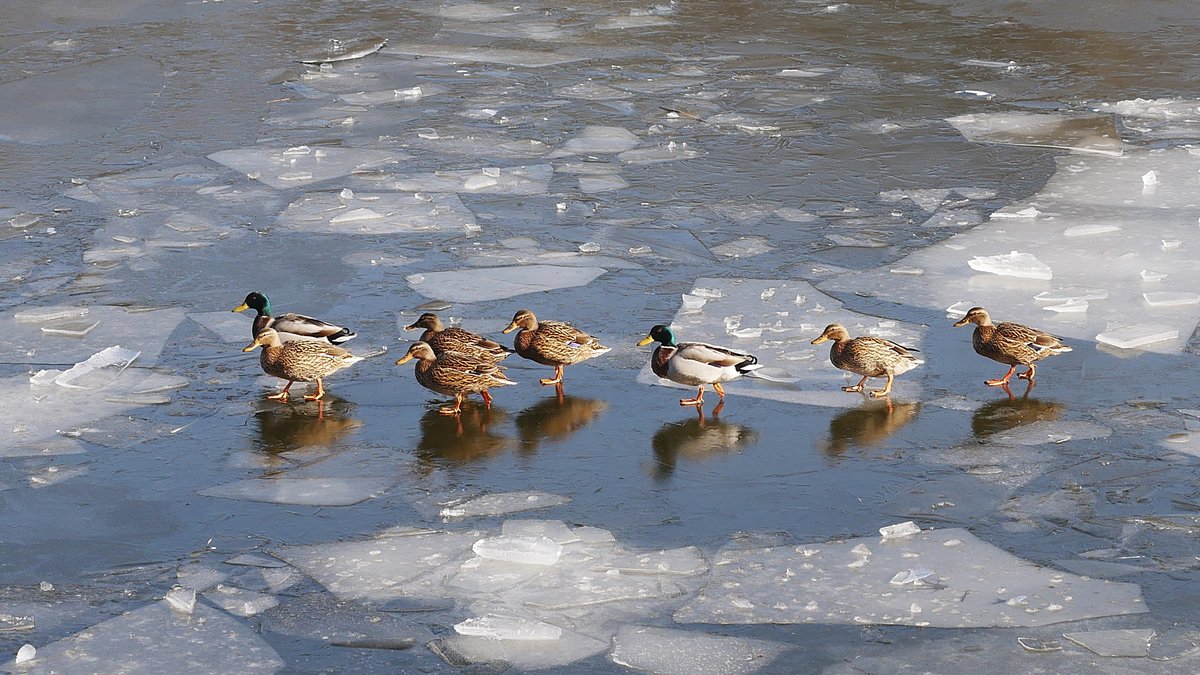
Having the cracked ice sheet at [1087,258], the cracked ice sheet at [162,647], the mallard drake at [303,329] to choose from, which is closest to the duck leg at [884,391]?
the cracked ice sheet at [1087,258]

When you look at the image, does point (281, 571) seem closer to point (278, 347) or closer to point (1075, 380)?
point (278, 347)

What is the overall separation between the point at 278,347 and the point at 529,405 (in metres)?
1.11

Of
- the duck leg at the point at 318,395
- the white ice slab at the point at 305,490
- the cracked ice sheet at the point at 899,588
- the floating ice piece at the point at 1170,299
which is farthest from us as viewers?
the floating ice piece at the point at 1170,299

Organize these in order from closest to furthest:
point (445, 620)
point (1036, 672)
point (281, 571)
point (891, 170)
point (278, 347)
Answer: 1. point (1036, 672)
2. point (445, 620)
3. point (281, 571)
4. point (278, 347)
5. point (891, 170)

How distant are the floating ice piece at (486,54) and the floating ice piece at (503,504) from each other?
8.33m

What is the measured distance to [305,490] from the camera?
5.52 m

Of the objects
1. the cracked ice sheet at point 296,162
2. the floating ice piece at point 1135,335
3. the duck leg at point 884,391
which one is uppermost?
the floating ice piece at point 1135,335

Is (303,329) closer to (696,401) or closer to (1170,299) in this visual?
(696,401)

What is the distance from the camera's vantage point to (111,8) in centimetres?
1576

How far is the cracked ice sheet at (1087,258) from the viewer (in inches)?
282

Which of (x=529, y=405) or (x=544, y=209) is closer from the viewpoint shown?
(x=529, y=405)

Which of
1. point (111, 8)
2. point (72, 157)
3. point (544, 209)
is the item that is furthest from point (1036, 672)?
point (111, 8)

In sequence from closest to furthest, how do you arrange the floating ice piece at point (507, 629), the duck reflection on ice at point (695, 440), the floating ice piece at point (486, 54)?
1. the floating ice piece at point (507, 629)
2. the duck reflection on ice at point (695, 440)
3. the floating ice piece at point (486, 54)

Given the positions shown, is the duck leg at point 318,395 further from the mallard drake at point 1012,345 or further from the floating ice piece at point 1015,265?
the floating ice piece at point 1015,265
